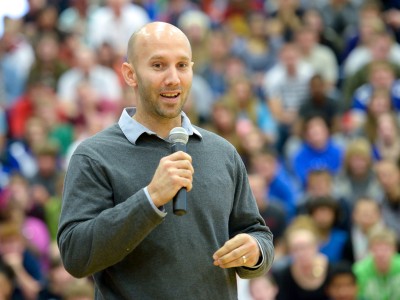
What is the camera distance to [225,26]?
42.2 feet

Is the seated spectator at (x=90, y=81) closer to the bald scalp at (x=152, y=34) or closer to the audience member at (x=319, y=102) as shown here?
the audience member at (x=319, y=102)

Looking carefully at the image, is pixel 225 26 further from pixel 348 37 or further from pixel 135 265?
pixel 135 265

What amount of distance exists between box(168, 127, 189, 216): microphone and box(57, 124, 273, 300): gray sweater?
8 cm

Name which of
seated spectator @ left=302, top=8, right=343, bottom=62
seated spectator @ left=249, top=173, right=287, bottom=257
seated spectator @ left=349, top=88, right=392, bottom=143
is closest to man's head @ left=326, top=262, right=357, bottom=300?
seated spectator @ left=249, top=173, right=287, bottom=257

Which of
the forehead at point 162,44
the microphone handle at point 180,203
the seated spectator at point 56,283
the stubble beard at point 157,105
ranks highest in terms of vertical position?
the forehead at point 162,44

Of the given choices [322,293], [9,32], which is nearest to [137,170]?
[322,293]

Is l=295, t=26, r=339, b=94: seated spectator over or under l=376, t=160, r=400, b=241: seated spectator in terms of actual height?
over

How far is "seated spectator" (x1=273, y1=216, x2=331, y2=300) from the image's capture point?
7266 millimetres

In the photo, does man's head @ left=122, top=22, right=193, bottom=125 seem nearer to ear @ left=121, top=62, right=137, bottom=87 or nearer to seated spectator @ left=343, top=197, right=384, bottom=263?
ear @ left=121, top=62, right=137, bottom=87

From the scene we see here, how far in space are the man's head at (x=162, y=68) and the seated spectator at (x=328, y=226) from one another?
496 centimetres

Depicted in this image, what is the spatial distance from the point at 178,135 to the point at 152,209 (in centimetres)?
32

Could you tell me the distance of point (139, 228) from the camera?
2.96 meters

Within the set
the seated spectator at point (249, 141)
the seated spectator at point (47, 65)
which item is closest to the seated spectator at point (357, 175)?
the seated spectator at point (249, 141)

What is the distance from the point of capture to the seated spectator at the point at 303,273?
23.8 feet
